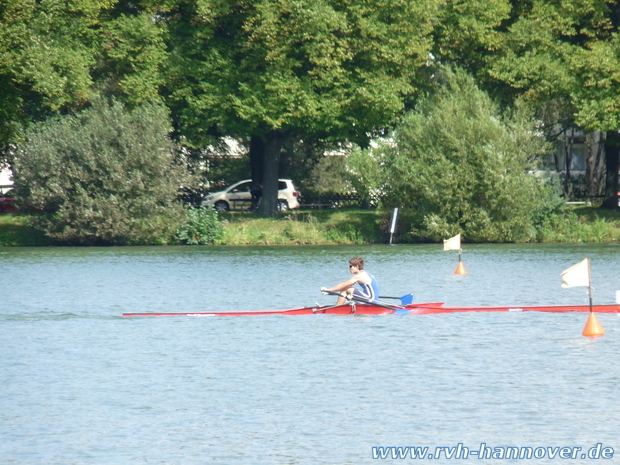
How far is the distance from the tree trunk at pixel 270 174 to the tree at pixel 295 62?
7.14ft

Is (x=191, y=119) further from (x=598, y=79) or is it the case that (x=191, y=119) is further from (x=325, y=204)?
(x=598, y=79)

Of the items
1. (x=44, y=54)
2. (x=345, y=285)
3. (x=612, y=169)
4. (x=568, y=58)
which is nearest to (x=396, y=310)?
(x=345, y=285)

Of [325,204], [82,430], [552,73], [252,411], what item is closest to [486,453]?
[252,411]

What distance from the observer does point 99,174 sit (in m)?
50.0

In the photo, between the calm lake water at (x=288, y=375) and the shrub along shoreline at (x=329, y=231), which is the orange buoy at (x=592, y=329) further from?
the shrub along shoreline at (x=329, y=231)

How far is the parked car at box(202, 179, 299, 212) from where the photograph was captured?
2534 inches

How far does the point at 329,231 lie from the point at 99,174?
11.9 meters

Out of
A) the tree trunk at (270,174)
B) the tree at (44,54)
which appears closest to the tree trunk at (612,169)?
the tree trunk at (270,174)

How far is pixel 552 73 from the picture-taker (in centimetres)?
5097

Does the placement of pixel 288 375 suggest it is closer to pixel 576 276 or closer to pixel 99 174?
pixel 576 276

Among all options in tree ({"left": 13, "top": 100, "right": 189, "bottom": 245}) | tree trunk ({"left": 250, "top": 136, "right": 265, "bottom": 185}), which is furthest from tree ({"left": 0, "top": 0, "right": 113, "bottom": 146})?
tree trunk ({"left": 250, "top": 136, "right": 265, "bottom": 185})

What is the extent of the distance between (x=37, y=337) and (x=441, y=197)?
95.0ft

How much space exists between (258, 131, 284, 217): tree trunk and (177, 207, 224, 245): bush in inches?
179

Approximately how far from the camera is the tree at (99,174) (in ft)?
162
